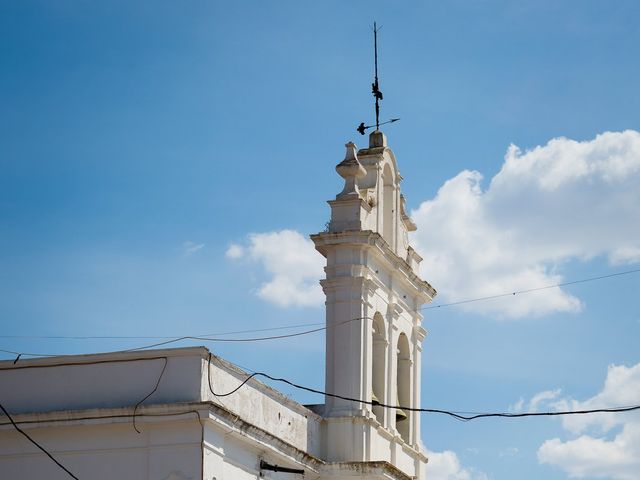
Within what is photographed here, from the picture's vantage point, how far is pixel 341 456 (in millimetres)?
25859

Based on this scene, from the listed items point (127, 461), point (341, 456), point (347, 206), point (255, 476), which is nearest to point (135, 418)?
point (127, 461)

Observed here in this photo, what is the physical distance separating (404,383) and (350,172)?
163 inches

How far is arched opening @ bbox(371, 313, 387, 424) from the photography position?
27406 millimetres

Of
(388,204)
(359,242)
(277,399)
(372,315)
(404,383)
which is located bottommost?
(277,399)

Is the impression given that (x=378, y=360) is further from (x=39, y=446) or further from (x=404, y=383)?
(x=39, y=446)

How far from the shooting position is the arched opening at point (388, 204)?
28.6 m

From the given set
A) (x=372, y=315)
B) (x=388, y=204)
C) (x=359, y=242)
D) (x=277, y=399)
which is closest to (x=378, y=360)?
(x=372, y=315)

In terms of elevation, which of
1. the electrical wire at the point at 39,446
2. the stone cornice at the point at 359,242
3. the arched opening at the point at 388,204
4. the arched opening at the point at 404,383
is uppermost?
the arched opening at the point at 388,204

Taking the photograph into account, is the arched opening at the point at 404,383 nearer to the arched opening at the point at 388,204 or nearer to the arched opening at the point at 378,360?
the arched opening at the point at 378,360

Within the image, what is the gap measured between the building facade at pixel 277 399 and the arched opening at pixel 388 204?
2 cm

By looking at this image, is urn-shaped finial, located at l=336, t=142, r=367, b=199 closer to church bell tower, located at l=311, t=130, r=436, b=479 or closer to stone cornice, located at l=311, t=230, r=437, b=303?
church bell tower, located at l=311, t=130, r=436, b=479

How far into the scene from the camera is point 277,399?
24250 mm

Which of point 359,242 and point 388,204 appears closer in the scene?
point 359,242

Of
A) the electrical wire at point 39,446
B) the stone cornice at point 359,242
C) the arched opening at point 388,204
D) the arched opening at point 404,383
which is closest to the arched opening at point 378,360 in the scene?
the stone cornice at point 359,242
